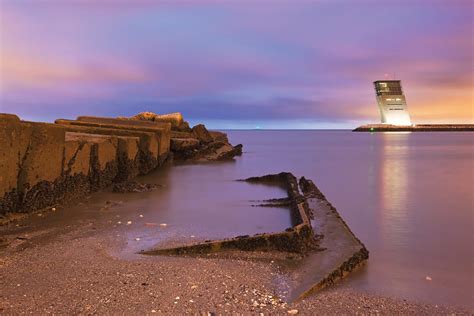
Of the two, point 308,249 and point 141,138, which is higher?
point 141,138

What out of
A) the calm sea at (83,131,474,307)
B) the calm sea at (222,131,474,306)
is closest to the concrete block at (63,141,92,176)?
the calm sea at (83,131,474,307)

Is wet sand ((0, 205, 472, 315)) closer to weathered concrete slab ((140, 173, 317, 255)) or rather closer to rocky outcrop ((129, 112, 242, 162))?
weathered concrete slab ((140, 173, 317, 255))

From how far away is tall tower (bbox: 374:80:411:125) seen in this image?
97625mm

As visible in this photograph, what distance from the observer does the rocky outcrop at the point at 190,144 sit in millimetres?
13523

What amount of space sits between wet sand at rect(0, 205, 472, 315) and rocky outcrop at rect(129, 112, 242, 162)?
388 inches

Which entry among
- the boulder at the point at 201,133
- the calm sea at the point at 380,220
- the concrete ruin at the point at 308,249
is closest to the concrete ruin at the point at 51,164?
the calm sea at the point at 380,220

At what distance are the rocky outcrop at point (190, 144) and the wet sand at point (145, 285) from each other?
9857mm

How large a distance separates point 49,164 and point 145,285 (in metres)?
2.68

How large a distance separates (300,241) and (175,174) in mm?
6368

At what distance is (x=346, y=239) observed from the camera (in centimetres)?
381

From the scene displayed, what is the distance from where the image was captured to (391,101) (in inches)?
3888

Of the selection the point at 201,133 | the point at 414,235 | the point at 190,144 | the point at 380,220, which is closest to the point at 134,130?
the point at 190,144

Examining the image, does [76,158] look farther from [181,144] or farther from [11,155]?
[181,144]

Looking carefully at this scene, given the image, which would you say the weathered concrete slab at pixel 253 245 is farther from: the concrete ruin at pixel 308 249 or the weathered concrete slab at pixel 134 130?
the weathered concrete slab at pixel 134 130
